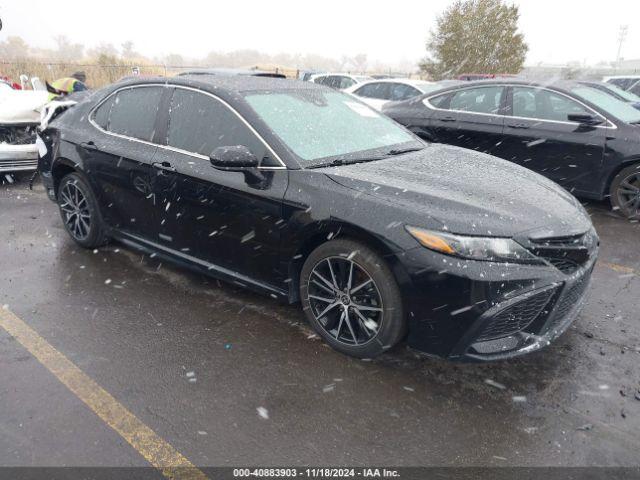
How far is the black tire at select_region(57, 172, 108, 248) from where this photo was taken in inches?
181

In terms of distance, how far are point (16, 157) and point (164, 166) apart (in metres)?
4.51

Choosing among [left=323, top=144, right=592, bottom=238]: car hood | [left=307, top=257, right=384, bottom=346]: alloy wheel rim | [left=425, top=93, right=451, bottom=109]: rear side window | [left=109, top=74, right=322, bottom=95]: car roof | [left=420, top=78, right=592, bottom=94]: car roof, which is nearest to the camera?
[left=323, top=144, right=592, bottom=238]: car hood

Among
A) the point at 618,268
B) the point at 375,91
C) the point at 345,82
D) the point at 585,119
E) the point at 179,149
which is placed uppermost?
the point at 345,82

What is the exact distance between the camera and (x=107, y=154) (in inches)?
166

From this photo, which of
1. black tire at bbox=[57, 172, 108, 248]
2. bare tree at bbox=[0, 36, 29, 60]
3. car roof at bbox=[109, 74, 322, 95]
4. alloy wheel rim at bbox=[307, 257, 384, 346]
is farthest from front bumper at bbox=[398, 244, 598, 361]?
bare tree at bbox=[0, 36, 29, 60]

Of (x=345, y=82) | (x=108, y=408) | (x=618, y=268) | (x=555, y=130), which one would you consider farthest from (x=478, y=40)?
(x=108, y=408)

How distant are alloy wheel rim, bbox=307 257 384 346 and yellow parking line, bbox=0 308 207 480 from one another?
1.18 meters

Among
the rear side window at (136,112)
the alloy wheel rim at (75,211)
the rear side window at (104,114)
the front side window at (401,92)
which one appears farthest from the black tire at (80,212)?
the front side window at (401,92)

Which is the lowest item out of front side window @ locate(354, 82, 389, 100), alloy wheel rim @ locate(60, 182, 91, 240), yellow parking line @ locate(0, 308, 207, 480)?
yellow parking line @ locate(0, 308, 207, 480)

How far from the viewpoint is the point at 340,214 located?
9.60 ft

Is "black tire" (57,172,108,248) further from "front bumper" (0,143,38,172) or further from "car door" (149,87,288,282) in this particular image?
"front bumper" (0,143,38,172)

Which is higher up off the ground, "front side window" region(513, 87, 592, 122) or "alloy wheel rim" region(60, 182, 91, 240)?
"front side window" region(513, 87, 592, 122)

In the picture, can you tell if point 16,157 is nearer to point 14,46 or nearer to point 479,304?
point 479,304

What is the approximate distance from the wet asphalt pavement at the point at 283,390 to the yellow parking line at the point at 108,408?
A: 0.04 metres
